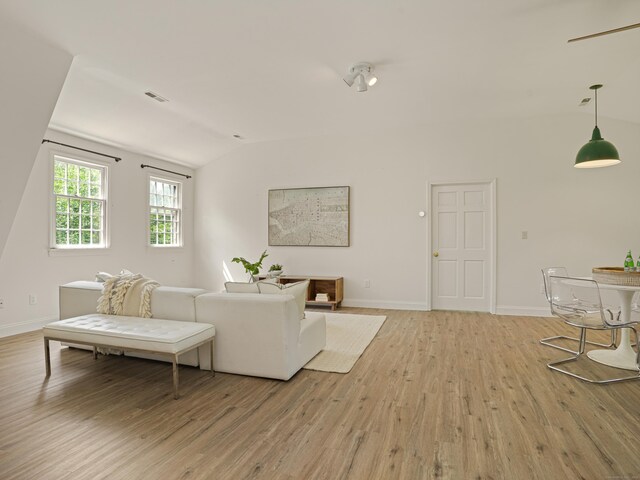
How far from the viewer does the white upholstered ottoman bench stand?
8.43 feet

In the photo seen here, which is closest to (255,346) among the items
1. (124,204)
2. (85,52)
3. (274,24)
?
(274,24)

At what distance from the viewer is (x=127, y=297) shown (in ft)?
11.0

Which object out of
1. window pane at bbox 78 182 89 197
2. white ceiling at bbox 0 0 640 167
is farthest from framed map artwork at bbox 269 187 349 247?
window pane at bbox 78 182 89 197

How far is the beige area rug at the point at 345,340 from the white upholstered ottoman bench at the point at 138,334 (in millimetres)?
1027

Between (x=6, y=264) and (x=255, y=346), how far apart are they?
11.3 ft

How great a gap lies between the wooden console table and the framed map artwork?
64 cm

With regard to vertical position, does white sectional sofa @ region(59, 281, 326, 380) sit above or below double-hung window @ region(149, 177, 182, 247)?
below

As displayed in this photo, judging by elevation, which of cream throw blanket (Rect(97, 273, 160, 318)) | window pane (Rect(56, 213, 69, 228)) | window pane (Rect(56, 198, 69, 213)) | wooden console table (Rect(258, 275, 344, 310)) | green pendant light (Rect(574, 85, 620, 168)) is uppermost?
green pendant light (Rect(574, 85, 620, 168))

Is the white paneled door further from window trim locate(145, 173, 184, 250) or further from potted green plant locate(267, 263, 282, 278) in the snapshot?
window trim locate(145, 173, 184, 250)

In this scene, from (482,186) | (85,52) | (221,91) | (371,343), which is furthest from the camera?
(482,186)

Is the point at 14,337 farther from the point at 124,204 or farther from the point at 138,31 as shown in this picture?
the point at 138,31

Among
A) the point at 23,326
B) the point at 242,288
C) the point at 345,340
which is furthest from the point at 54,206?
the point at 345,340

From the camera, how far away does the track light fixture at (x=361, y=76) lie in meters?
3.71

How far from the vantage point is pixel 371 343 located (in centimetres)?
396
